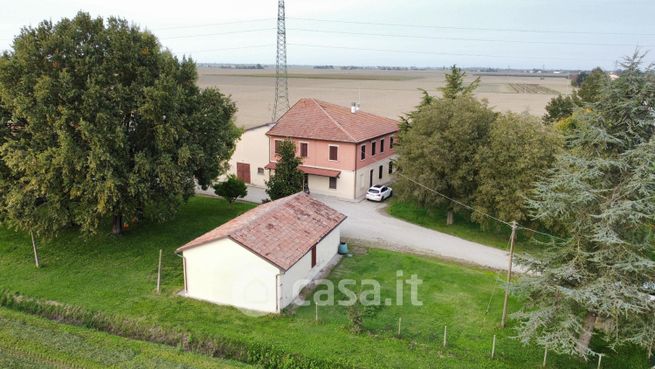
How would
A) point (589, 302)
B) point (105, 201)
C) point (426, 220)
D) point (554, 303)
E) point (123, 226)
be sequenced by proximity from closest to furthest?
point (589, 302) → point (554, 303) → point (105, 201) → point (123, 226) → point (426, 220)

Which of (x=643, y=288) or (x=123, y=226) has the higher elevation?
(x=643, y=288)

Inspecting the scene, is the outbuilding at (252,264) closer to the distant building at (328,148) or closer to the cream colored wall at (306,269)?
the cream colored wall at (306,269)

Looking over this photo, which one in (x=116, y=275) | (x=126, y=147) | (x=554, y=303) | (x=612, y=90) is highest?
(x=612, y=90)

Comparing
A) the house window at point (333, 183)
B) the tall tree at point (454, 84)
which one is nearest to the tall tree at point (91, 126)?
the house window at point (333, 183)

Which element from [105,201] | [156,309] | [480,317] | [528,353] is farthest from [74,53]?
[528,353]

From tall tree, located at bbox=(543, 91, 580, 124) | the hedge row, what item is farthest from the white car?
tall tree, located at bbox=(543, 91, 580, 124)

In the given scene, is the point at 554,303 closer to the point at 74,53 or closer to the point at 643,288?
the point at 643,288

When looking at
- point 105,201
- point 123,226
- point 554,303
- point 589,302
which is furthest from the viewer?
point 123,226

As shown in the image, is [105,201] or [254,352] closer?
[254,352]
